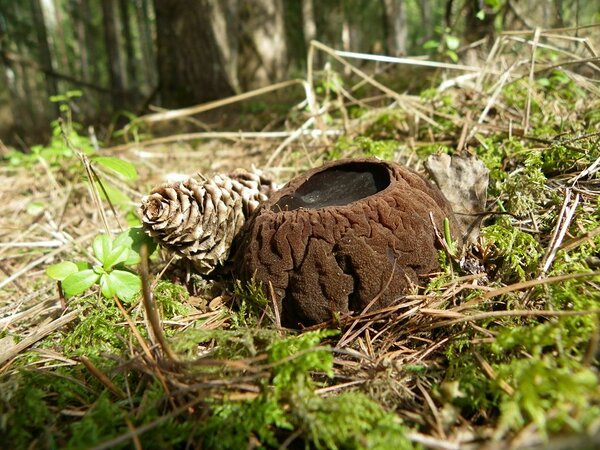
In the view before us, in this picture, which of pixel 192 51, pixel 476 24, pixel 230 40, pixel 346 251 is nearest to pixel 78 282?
pixel 346 251

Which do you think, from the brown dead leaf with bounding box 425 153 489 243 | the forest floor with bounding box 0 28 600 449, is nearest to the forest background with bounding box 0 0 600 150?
the forest floor with bounding box 0 28 600 449

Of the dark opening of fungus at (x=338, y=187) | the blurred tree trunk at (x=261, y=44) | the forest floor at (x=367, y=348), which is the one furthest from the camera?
the blurred tree trunk at (x=261, y=44)

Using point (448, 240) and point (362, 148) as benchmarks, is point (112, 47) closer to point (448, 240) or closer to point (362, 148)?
point (362, 148)

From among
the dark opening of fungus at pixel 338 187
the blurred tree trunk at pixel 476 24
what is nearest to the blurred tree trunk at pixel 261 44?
the blurred tree trunk at pixel 476 24

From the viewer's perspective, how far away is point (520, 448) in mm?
Answer: 1007

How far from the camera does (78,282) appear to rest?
6.11 feet

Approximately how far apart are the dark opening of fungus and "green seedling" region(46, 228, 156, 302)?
0.73m

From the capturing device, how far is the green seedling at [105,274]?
1861 millimetres

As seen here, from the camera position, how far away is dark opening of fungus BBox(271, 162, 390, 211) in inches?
76.2

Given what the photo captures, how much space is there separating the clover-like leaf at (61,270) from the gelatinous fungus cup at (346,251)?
2.70ft

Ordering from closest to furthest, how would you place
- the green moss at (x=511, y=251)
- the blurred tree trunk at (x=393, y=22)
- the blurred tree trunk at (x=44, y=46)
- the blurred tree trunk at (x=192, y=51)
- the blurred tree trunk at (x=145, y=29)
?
the green moss at (x=511, y=251), the blurred tree trunk at (x=192, y=51), the blurred tree trunk at (x=393, y=22), the blurred tree trunk at (x=44, y=46), the blurred tree trunk at (x=145, y=29)

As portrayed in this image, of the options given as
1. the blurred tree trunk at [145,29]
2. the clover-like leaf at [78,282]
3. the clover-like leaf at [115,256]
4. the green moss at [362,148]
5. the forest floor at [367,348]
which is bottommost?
the forest floor at [367,348]

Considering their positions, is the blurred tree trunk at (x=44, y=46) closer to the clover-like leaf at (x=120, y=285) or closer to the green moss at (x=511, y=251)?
the clover-like leaf at (x=120, y=285)

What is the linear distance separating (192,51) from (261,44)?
197cm
